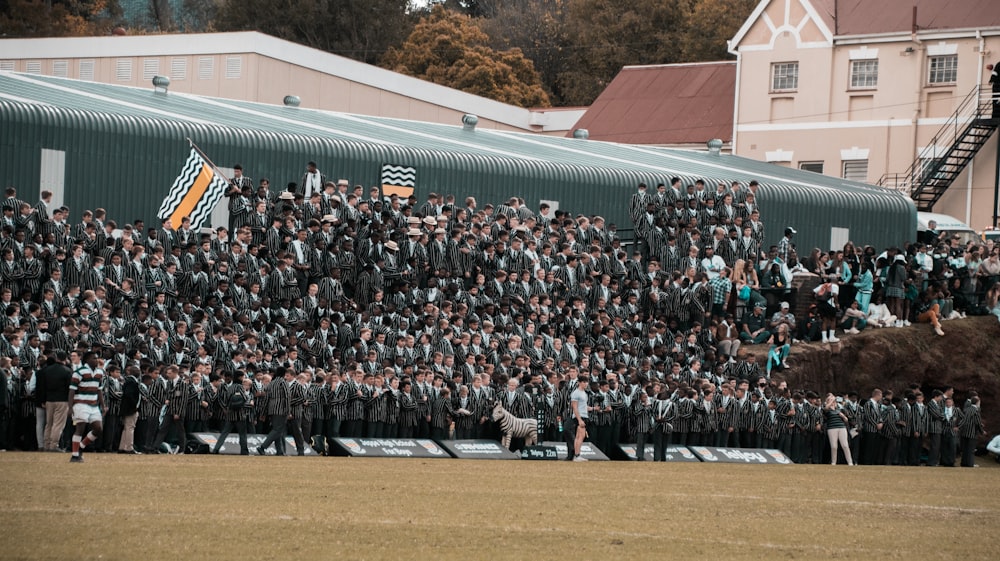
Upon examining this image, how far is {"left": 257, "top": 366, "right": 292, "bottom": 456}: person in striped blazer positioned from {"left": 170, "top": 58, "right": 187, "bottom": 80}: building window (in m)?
32.8

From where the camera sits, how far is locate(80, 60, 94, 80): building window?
186 feet

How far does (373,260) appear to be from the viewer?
2908cm

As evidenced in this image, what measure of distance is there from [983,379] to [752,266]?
8.98 m

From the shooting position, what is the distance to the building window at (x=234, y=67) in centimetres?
5297

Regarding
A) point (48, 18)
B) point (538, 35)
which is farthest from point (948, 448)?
point (48, 18)

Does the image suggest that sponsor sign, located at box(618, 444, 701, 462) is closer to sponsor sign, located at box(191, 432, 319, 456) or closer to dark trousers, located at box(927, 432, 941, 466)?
sponsor sign, located at box(191, 432, 319, 456)

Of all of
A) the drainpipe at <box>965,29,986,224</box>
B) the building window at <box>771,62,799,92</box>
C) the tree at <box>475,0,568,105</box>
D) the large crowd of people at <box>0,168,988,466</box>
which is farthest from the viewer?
the tree at <box>475,0,568,105</box>

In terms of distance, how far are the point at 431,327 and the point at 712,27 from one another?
4651 centimetres

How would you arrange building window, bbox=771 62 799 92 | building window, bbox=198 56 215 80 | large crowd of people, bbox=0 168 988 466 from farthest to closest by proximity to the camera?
building window, bbox=771 62 799 92
building window, bbox=198 56 215 80
large crowd of people, bbox=0 168 988 466

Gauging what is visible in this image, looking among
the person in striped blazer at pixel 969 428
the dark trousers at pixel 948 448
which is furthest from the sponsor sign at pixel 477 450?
the person in striped blazer at pixel 969 428

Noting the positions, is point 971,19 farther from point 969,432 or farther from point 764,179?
point 969,432

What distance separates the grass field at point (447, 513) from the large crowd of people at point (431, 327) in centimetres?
242

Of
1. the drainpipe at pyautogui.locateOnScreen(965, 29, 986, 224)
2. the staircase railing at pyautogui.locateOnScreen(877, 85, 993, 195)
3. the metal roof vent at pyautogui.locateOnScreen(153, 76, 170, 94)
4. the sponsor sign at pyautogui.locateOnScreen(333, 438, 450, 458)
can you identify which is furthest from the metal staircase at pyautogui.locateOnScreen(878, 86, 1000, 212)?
the sponsor sign at pyautogui.locateOnScreen(333, 438, 450, 458)

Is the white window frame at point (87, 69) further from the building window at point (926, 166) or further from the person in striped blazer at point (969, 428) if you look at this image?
the person in striped blazer at point (969, 428)
